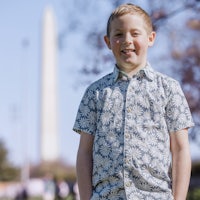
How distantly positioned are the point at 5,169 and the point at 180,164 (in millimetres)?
58487

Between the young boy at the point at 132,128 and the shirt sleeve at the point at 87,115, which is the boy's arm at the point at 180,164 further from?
the shirt sleeve at the point at 87,115

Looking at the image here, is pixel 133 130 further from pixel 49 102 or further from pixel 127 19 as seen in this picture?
pixel 49 102

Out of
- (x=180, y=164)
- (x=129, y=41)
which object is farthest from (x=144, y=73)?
(x=180, y=164)

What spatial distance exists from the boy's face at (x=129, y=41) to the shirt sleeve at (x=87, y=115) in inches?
8.4

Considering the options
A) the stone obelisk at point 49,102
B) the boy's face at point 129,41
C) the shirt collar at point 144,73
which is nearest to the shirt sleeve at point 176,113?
the shirt collar at point 144,73

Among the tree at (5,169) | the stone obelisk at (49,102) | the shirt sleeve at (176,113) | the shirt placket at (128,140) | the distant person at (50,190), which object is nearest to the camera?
the shirt placket at (128,140)

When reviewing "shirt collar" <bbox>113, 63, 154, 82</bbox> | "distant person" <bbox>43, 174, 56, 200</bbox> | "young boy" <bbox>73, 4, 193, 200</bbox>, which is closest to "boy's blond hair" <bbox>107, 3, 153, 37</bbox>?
"young boy" <bbox>73, 4, 193, 200</bbox>

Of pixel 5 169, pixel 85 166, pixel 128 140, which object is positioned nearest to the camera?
pixel 128 140

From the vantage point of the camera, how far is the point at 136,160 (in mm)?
3557

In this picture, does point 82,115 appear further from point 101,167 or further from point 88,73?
point 88,73

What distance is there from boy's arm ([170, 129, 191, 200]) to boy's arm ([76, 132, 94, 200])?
1.30ft

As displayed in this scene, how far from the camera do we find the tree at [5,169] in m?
59.9

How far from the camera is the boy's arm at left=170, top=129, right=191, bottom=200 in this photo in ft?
11.7

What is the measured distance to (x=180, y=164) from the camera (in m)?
3.59
